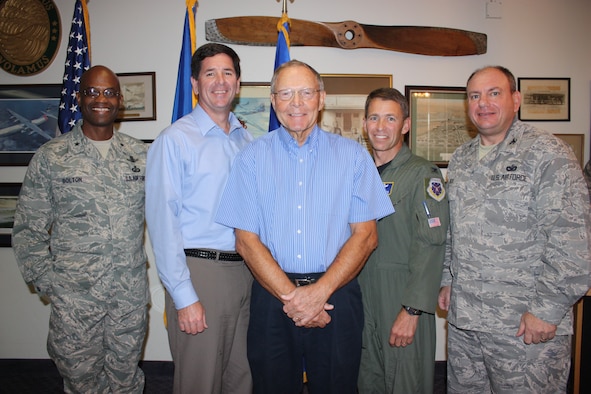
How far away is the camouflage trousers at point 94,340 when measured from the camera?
→ 2.02 m

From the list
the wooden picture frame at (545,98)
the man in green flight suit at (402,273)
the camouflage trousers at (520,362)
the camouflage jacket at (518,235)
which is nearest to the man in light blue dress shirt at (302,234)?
the man in green flight suit at (402,273)

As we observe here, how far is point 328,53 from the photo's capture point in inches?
127

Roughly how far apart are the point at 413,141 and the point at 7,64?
3.55 m

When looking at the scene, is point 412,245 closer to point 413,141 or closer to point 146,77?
Answer: point 413,141

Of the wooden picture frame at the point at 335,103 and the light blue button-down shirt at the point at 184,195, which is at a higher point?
the wooden picture frame at the point at 335,103

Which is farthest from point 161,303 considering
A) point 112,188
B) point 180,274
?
point 180,274

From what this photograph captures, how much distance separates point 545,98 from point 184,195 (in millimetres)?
3195

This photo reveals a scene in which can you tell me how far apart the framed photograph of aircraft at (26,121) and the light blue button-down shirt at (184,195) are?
7.06 feet

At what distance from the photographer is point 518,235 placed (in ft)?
5.77

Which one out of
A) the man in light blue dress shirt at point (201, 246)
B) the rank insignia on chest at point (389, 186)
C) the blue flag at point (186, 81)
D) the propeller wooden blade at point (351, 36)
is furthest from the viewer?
the propeller wooden blade at point (351, 36)

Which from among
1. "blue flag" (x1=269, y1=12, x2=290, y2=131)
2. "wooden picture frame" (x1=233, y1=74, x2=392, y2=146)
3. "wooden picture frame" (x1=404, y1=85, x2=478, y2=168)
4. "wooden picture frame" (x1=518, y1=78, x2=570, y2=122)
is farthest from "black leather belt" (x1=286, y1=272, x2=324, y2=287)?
"wooden picture frame" (x1=518, y1=78, x2=570, y2=122)

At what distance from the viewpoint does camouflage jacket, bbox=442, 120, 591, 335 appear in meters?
1.64

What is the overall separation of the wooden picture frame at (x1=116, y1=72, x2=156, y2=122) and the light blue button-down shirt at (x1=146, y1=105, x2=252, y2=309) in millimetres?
1605

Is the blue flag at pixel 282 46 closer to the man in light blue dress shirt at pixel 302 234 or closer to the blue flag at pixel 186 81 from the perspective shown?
the blue flag at pixel 186 81
